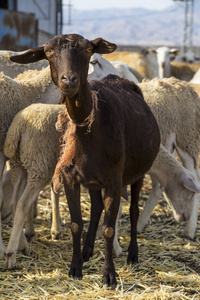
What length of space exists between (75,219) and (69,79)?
129cm

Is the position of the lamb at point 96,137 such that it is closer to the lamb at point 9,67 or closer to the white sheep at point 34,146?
the white sheep at point 34,146

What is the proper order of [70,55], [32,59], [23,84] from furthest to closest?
[23,84] → [32,59] → [70,55]

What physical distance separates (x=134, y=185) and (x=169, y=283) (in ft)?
3.16

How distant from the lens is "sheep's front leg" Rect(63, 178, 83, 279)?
3576 millimetres

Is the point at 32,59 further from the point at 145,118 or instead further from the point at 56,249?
the point at 56,249

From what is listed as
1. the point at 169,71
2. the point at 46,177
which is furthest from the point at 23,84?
the point at 169,71

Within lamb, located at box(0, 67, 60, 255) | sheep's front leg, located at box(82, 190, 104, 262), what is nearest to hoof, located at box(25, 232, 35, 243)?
lamb, located at box(0, 67, 60, 255)

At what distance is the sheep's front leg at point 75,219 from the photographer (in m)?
3.58

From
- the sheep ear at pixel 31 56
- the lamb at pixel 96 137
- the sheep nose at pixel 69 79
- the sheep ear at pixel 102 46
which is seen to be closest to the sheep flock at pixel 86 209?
the lamb at pixel 96 137

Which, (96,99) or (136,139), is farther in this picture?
(136,139)

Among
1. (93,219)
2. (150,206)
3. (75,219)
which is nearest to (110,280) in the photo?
(75,219)

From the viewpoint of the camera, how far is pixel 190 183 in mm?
4785

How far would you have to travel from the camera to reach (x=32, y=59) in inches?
127

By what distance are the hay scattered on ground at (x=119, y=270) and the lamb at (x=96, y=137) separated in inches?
5.3
